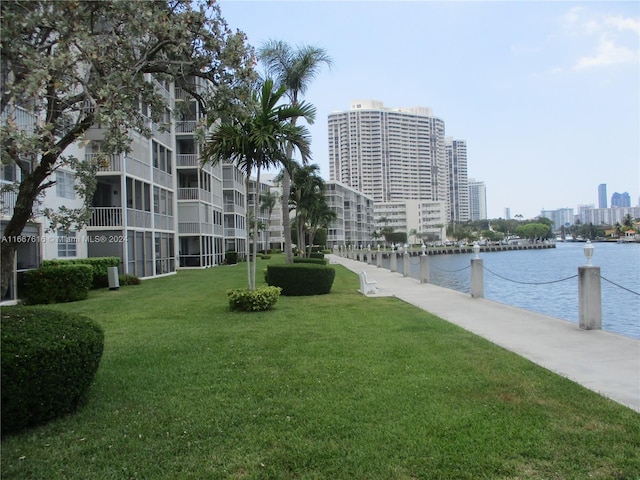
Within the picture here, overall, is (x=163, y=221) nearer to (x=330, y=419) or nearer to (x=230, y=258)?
(x=230, y=258)

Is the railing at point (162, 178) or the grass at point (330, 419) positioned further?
the railing at point (162, 178)

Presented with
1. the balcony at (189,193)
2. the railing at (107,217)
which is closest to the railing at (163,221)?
the railing at (107,217)

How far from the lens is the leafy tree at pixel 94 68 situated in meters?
3.98

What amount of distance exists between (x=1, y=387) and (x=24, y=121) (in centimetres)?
1338

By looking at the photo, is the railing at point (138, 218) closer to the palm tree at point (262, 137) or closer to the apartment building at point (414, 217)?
the palm tree at point (262, 137)

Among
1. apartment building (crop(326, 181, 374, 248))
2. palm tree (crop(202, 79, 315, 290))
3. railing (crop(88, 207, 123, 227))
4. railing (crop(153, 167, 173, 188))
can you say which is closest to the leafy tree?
palm tree (crop(202, 79, 315, 290))

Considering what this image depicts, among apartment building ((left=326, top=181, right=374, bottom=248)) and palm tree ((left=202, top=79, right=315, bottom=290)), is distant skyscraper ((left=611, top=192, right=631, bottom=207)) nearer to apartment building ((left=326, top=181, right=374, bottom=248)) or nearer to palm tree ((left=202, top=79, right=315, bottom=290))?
apartment building ((left=326, top=181, right=374, bottom=248))

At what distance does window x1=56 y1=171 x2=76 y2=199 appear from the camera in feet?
58.5

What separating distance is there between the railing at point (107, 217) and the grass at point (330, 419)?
15232 millimetres

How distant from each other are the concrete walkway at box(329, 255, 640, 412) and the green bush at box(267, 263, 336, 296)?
401cm

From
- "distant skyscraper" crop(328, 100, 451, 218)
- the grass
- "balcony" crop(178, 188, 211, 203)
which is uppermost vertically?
"distant skyscraper" crop(328, 100, 451, 218)

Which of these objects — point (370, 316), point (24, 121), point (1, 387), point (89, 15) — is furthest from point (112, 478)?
point (24, 121)

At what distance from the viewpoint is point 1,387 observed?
3.78m

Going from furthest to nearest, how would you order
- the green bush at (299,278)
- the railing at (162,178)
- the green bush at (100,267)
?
the railing at (162,178) < the green bush at (100,267) < the green bush at (299,278)
